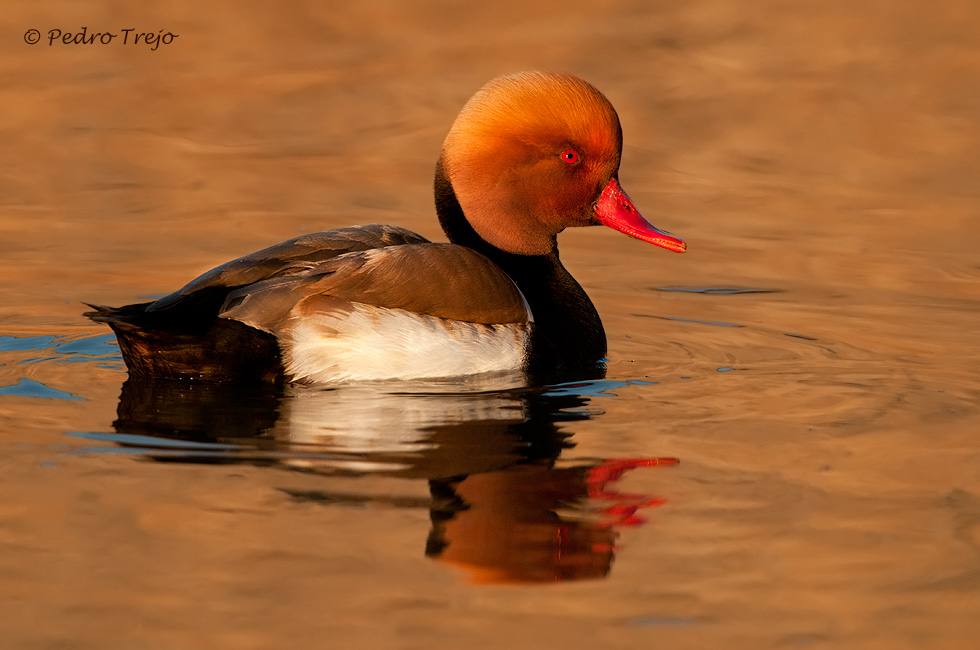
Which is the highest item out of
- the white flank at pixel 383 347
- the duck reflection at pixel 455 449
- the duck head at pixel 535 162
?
the duck head at pixel 535 162

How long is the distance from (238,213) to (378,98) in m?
2.35

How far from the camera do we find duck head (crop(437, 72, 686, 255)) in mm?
5719

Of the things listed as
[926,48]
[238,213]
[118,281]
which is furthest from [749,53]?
[118,281]

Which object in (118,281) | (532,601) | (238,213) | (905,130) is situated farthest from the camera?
(905,130)

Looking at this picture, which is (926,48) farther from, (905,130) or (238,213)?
(238,213)

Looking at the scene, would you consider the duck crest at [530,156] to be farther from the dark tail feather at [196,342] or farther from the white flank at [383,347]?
the dark tail feather at [196,342]

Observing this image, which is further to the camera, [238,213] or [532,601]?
[238,213]

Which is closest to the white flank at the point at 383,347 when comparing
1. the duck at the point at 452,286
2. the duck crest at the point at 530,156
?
the duck at the point at 452,286

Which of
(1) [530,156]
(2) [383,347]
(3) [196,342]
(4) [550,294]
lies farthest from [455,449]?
(1) [530,156]

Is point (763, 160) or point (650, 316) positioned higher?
point (763, 160)

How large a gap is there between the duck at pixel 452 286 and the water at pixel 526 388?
0.47 ft

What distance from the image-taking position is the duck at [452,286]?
5.11 m

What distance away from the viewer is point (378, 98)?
1067 cm

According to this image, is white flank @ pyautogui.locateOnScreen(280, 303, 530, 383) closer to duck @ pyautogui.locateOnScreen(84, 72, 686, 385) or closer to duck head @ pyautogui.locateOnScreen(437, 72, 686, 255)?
duck @ pyautogui.locateOnScreen(84, 72, 686, 385)
